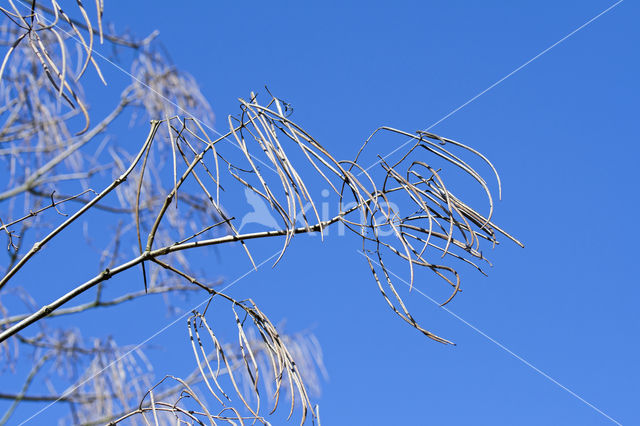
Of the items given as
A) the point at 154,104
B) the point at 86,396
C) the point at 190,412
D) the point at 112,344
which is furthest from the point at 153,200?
the point at 190,412

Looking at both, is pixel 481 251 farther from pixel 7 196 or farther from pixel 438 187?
pixel 7 196

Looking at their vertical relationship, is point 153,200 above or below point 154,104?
below

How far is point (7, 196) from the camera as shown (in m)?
2.47

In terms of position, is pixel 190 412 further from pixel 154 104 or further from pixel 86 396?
pixel 154 104

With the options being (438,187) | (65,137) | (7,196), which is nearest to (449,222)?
Result: (438,187)

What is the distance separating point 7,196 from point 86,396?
795 millimetres

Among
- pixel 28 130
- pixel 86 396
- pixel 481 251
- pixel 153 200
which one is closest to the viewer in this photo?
pixel 481 251

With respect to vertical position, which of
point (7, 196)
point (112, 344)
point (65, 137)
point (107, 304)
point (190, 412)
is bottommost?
point (190, 412)

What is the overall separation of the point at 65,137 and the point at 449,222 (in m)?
1.98

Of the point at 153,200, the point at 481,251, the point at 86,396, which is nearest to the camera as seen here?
the point at 481,251

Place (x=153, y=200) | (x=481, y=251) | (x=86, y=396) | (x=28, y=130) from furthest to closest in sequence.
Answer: (x=153, y=200), (x=28, y=130), (x=86, y=396), (x=481, y=251)

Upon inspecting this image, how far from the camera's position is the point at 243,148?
2.16 feet

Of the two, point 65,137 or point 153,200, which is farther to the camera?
point 153,200

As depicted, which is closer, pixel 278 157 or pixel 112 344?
pixel 278 157
